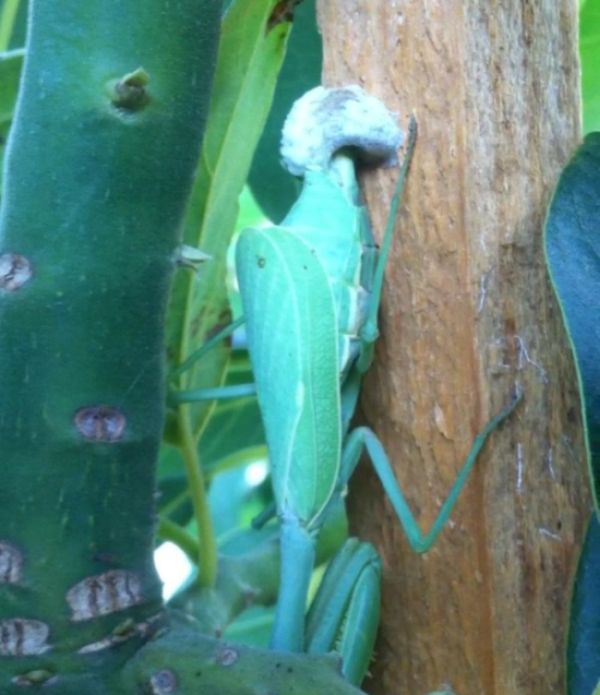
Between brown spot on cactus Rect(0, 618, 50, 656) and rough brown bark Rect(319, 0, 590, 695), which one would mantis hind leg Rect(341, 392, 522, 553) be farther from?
brown spot on cactus Rect(0, 618, 50, 656)

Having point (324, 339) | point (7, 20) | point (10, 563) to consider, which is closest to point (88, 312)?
point (10, 563)

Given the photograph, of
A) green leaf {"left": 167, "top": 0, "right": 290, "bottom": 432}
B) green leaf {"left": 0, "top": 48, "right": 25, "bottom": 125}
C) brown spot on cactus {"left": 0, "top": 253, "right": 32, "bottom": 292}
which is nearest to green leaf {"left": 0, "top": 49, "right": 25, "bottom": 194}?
green leaf {"left": 0, "top": 48, "right": 25, "bottom": 125}

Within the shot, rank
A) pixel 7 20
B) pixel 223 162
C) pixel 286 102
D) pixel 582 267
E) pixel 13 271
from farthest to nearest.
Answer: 1. pixel 286 102
2. pixel 7 20
3. pixel 223 162
4. pixel 582 267
5. pixel 13 271

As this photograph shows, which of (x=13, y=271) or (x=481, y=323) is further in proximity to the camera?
(x=481, y=323)

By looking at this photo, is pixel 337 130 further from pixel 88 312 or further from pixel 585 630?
pixel 585 630

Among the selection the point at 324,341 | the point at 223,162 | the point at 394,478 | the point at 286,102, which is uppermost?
the point at 286,102

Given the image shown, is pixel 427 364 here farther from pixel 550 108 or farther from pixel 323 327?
pixel 550 108

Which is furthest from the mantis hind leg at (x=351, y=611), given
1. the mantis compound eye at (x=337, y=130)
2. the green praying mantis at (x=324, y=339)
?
the mantis compound eye at (x=337, y=130)
